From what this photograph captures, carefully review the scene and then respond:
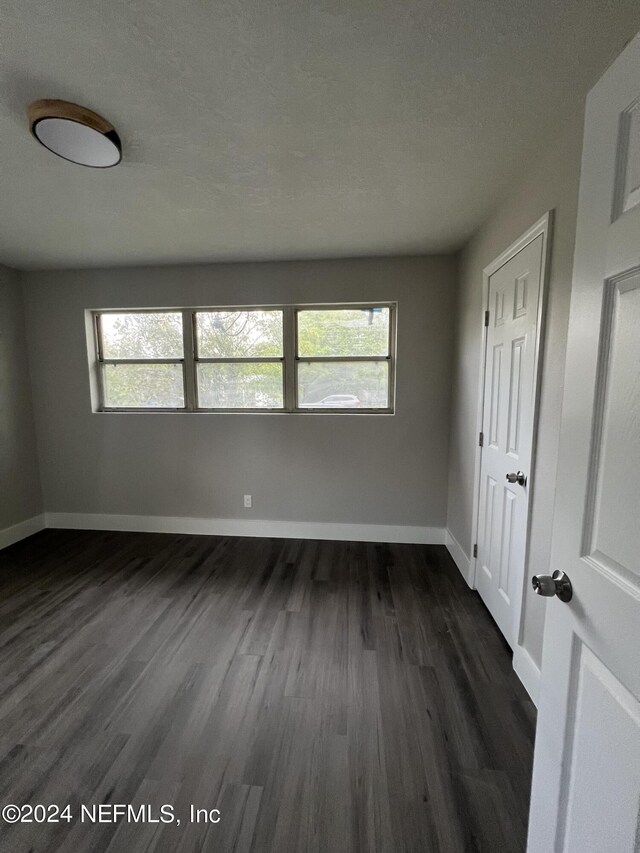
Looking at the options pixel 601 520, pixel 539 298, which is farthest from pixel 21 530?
pixel 539 298

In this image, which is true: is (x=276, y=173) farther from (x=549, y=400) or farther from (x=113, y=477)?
(x=113, y=477)

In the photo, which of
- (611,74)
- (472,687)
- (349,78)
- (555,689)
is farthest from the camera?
(472,687)

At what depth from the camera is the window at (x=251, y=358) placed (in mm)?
2941

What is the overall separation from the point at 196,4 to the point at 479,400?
2156 millimetres

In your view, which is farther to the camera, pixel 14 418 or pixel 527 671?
pixel 14 418

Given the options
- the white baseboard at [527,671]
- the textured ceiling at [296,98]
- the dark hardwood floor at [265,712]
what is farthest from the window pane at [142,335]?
the white baseboard at [527,671]

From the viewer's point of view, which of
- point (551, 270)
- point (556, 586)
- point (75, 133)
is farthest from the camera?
point (551, 270)

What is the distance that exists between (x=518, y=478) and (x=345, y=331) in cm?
183

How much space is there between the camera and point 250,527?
3172 mm

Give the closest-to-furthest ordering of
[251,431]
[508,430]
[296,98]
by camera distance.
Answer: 1. [296,98]
2. [508,430]
3. [251,431]

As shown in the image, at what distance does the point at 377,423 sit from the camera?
2.95 metres

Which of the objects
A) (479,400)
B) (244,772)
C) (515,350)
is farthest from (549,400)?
(244,772)

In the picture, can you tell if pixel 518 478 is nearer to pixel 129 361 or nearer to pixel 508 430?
pixel 508 430

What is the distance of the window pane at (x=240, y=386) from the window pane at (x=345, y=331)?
0.42m
